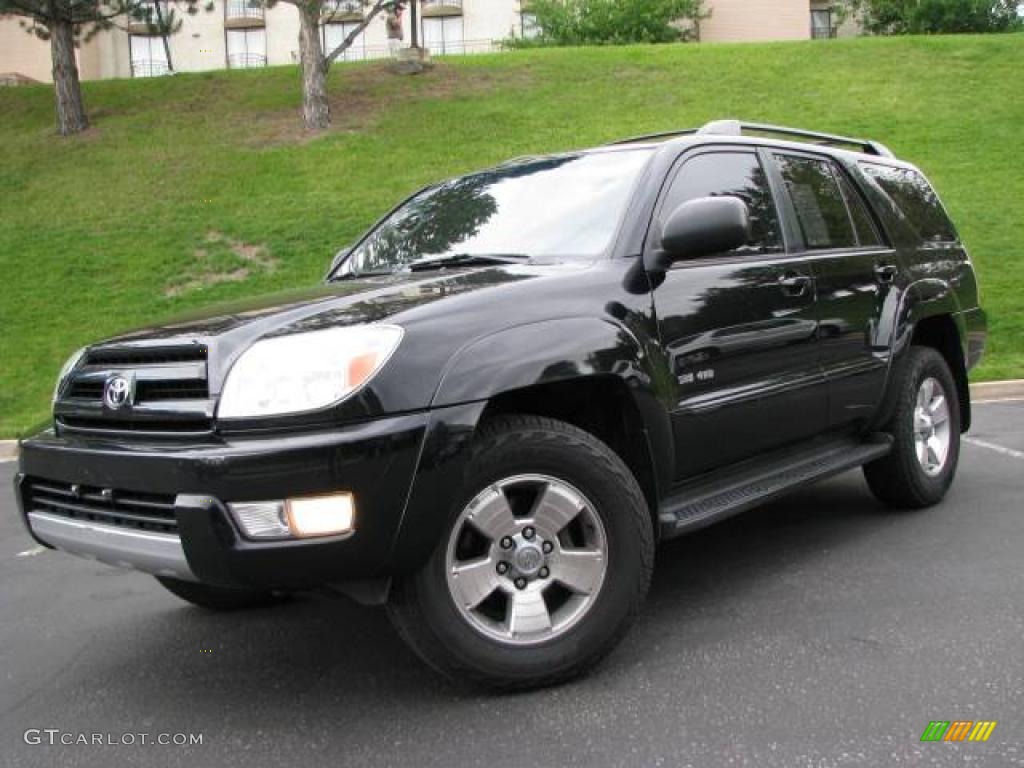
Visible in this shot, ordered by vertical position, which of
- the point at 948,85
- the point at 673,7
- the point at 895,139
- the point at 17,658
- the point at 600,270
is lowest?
the point at 17,658

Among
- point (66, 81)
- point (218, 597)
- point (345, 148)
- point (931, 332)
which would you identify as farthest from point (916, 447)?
point (66, 81)

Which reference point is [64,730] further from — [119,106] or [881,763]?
[119,106]

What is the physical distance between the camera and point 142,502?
2682 millimetres

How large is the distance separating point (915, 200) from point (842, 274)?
124cm

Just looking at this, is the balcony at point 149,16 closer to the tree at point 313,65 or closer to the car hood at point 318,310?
the tree at point 313,65

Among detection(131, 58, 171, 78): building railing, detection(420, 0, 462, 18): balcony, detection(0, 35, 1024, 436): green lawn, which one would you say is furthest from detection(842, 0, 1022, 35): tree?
detection(131, 58, 171, 78): building railing

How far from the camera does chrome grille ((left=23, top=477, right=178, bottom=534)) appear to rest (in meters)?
2.64

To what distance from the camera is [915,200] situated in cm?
512

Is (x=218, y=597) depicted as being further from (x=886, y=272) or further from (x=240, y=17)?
(x=240, y=17)

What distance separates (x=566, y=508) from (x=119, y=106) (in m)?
22.7

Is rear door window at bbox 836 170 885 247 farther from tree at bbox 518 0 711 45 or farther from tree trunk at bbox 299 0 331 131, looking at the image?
tree at bbox 518 0 711 45

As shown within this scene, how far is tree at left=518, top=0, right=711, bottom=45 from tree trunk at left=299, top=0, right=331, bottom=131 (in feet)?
75.9

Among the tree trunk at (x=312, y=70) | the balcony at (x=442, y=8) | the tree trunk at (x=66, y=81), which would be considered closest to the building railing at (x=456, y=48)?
the balcony at (x=442, y=8)

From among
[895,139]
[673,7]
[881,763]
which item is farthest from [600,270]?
[673,7]
